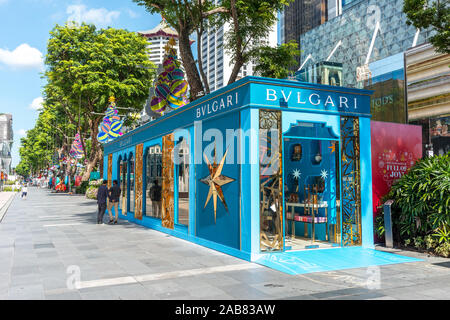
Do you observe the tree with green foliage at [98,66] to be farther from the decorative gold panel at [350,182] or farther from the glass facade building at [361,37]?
the glass facade building at [361,37]

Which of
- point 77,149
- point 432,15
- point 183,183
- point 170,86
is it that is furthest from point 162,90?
point 77,149

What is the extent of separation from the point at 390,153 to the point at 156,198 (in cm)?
793

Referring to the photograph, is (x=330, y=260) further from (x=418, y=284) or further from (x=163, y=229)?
(x=163, y=229)

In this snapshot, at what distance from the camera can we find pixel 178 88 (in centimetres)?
1377

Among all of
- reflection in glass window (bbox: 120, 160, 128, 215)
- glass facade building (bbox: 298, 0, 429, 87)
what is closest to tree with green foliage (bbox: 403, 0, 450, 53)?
reflection in glass window (bbox: 120, 160, 128, 215)

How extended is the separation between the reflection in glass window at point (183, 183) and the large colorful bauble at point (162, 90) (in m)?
2.89

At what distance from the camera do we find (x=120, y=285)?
6.15 m

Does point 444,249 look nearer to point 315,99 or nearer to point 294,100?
point 315,99

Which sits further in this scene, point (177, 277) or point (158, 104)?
point (158, 104)

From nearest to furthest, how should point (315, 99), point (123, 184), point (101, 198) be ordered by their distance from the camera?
point (315, 99), point (101, 198), point (123, 184)

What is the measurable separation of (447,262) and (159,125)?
31.0ft

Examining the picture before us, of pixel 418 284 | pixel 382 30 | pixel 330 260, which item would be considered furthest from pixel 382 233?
pixel 382 30

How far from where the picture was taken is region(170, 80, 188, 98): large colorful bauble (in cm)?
1370
